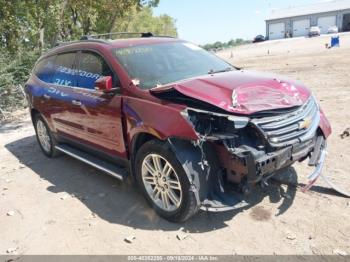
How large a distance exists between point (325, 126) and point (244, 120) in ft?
5.04

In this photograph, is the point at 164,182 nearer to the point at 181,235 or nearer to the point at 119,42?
the point at 181,235

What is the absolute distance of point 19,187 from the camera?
580 centimetres

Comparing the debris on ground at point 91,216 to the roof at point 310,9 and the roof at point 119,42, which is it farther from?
the roof at point 310,9

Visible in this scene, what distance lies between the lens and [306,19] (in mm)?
72438

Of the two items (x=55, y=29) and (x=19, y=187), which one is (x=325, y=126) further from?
(x=55, y=29)

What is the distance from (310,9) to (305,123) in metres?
79.3

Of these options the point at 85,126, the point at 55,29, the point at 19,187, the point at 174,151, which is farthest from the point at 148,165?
the point at 55,29

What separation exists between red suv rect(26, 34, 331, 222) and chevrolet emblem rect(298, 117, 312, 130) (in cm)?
1

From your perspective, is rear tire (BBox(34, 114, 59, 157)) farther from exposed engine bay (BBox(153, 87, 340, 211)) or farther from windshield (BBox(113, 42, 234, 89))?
exposed engine bay (BBox(153, 87, 340, 211))

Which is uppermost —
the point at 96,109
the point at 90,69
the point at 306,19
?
the point at 306,19

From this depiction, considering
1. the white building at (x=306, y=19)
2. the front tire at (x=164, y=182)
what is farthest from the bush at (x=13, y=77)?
the white building at (x=306, y=19)

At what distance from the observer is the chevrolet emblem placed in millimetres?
3923

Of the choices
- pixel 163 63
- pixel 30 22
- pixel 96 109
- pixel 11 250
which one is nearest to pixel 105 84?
pixel 96 109

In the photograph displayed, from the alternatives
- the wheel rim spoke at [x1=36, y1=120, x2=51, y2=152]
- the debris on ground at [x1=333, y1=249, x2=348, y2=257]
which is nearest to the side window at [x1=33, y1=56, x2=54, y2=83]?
the wheel rim spoke at [x1=36, y1=120, x2=51, y2=152]
